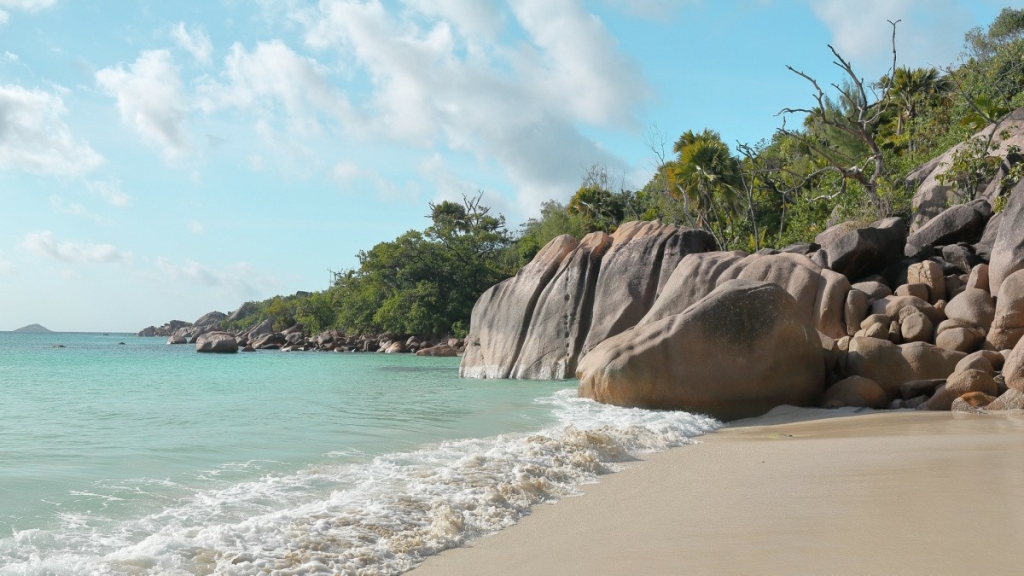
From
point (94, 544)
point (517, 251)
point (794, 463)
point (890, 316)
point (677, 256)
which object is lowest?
point (94, 544)

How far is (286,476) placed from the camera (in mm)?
6480

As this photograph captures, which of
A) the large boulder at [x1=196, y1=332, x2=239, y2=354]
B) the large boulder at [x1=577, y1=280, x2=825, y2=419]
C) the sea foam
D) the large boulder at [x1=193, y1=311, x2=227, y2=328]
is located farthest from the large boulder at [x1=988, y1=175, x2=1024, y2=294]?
the large boulder at [x1=193, y1=311, x2=227, y2=328]

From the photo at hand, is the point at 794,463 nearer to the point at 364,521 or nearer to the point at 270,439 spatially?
the point at 364,521

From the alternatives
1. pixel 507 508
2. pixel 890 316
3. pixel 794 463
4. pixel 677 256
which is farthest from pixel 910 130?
pixel 507 508

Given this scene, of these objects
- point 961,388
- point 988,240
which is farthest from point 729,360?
point 988,240

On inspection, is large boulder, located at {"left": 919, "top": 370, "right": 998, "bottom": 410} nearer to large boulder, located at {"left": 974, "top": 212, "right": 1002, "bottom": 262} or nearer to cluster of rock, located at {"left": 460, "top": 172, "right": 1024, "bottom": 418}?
cluster of rock, located at {"left": 460, "top": 172, "right": 1024, "bottom": 418}

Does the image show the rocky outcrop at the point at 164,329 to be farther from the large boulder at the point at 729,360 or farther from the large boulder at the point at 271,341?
the large boulder at the point at 729,360

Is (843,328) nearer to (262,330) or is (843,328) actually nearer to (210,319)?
(262,330)

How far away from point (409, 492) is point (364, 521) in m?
0.91

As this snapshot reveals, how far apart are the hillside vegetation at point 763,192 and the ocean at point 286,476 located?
12240 mm

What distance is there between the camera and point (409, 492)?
18.4 ft

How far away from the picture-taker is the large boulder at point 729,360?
35.4 ft

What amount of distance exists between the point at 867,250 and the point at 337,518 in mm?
13074

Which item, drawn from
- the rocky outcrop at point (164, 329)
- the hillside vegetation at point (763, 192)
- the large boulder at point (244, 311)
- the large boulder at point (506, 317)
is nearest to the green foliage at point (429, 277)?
the hillside vegetation at point (763, 192)
